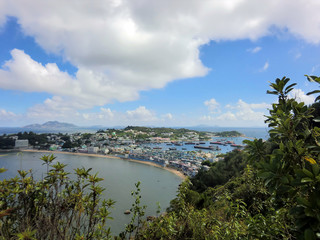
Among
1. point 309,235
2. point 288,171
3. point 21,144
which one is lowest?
point 21,144

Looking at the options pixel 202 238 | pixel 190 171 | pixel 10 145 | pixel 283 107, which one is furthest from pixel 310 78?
pixel 10 145

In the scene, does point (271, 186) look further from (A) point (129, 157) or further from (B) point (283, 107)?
(A) point (129, 157)

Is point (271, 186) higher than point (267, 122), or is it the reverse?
point (267, 122)

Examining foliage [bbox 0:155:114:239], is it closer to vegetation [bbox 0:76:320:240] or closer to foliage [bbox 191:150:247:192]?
vegetation [bbox 0:76:320:240]

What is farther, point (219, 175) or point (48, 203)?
point (219, 175)

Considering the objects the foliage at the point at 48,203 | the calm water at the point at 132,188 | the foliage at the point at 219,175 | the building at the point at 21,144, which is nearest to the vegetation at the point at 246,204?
the foliage at the point at 48,203

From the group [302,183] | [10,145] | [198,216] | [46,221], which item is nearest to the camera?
Result: [302,183]

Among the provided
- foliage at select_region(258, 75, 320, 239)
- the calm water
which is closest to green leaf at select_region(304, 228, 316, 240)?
foliage at select_region(258, 75, 320, 239)

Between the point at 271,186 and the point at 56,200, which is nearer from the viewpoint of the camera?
the point at 271,186

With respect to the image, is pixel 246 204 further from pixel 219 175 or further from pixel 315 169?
pixel 219 175

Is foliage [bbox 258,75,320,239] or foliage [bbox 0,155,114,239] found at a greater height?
foliage [bbox 258,75,320,239]

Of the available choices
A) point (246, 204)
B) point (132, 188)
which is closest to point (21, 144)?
point (132, 188)
